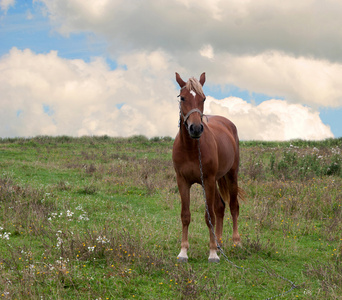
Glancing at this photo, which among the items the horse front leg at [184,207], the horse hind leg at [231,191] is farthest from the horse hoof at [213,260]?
the horse hind leg at [231,191]

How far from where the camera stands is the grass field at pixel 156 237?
15.4ft

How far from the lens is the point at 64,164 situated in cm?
1706

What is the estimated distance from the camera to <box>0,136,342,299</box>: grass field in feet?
15.4

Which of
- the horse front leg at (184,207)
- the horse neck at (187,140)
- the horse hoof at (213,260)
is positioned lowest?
the horse hoof at (213,260)

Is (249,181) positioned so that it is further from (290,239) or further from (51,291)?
(51,291)

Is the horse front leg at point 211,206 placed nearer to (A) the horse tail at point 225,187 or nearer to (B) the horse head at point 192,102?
(B) the horse head at point 192,102

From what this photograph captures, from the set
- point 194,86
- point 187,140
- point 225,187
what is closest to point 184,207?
point 187,140

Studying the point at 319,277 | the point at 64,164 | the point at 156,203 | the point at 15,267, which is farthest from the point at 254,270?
the point at 64,164

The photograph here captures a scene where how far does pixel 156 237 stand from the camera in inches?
272

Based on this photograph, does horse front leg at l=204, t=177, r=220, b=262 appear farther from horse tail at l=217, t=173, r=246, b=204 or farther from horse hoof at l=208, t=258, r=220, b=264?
→ horse tail at l=217, t=173, r=246, b=204

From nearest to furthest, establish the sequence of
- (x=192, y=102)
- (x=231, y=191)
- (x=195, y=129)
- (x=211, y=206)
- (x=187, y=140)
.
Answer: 1. (x=195, y=129)
2. (x=192, y=102)
3. (x=187, y=140)
4. (x=211, y=206)
5. (x=231, y=191)

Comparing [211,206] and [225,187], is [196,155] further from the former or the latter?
[225,187]

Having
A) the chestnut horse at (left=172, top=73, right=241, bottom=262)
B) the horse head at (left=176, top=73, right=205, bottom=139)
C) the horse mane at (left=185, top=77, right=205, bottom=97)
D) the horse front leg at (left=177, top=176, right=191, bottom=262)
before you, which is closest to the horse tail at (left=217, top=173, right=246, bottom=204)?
the chestnut horse at (left=172, top=73, right=241, bottom=262)

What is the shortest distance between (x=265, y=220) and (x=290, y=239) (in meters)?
0.86
